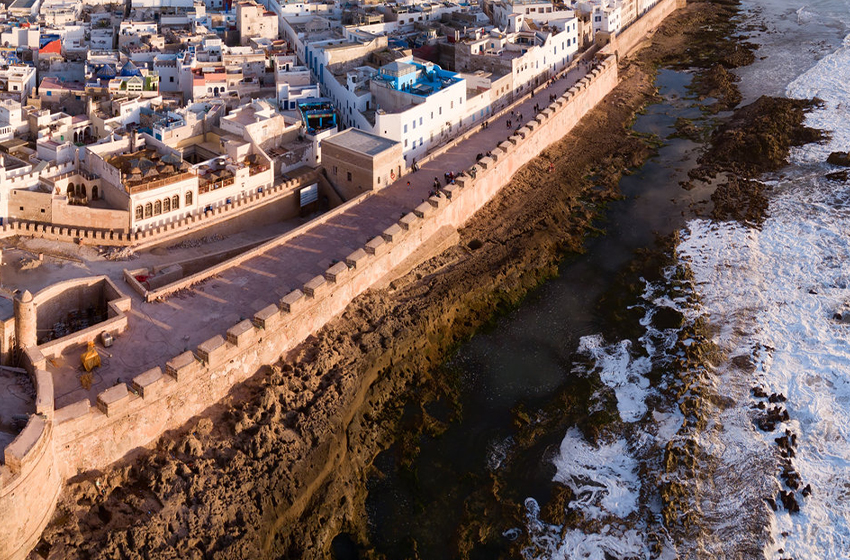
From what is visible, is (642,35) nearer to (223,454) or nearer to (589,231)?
(589,231)

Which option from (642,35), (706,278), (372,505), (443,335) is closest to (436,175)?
(443,335)

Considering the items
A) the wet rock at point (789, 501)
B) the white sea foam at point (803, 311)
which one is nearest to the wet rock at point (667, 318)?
the white sea foam at point (803, 311)

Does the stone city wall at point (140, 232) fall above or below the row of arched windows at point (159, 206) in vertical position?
below

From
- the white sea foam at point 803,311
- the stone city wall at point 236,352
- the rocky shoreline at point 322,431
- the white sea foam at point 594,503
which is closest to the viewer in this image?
the rocky shoreline at point 322,431

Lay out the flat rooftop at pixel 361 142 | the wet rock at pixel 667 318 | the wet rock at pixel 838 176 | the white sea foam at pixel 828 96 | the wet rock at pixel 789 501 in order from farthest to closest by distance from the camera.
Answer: the white sea foam at pixel 828 96 < the wet rock at pixel 838 176 < the flat rooftop at pixel 361 142 < the wet rock at pixel 667 318 < the wet rock at pixel 789 501

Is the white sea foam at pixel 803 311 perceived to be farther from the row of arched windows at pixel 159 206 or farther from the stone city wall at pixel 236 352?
the row of arched windows at pixel 159 206

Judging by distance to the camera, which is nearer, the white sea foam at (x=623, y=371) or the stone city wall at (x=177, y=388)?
the stone city wall at (x=177, y=388)

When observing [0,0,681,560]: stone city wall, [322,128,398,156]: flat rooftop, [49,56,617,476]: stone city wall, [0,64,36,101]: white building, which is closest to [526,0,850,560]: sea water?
[49,56,617,476]: stone city wall

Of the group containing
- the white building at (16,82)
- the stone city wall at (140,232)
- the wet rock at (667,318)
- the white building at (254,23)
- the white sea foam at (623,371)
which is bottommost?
the white sea foam at (623,371)

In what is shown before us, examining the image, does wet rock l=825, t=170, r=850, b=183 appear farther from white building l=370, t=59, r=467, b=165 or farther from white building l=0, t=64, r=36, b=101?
white building l=0, t=64, r=36, b=101
